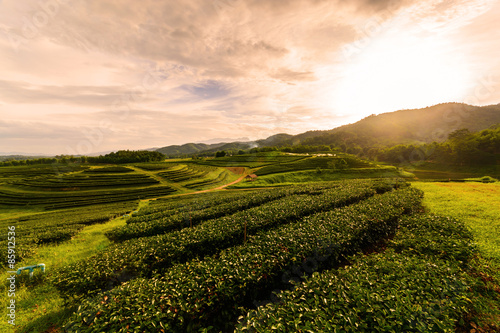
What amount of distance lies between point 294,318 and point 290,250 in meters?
4.30

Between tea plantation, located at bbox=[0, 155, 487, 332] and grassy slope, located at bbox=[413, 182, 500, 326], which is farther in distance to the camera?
grassy slope, located at bbox=[413, 182, 500, 326]

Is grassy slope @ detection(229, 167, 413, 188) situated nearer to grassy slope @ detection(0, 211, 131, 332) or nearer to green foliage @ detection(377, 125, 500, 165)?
green foliage @ detection(377, 125, 500, 165)

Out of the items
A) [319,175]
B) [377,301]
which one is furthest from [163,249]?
[319,175]

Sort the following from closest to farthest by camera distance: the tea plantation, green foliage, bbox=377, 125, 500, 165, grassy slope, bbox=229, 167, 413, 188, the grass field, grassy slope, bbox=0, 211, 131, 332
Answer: the tea plantation → grassy slope, bbox=0, 211, 131, 332 → the grass field → grassy slope, bbox=229, 167, 413, 188 → green foliage, bbox=377, 125, 500, 165

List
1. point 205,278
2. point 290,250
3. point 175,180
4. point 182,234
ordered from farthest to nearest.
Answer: point 175,180 < point 182,234 < point 290,250 < point 205,278

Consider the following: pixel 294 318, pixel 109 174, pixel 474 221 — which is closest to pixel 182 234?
pixel 294 318

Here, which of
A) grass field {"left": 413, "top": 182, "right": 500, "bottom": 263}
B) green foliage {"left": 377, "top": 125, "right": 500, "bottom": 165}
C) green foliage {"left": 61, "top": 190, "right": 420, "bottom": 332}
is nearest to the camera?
green foliage {"left": 61, "top": 190, "right": 420, "bottom": 332}

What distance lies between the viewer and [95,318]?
19.9 ft

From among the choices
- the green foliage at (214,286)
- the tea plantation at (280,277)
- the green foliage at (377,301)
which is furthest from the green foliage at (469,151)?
the green foliage at (214,286)

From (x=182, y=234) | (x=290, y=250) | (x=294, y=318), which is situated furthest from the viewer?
(x=182, y=234)

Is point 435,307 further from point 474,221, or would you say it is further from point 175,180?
point 175,180

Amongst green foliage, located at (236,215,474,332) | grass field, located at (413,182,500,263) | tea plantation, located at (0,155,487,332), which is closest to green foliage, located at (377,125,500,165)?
grass field, located at (413,182,500,263)

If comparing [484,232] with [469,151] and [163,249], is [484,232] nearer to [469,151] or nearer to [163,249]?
[163,249]

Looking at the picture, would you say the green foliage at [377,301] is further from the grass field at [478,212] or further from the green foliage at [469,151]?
Result: the green foliage at [469,151]
